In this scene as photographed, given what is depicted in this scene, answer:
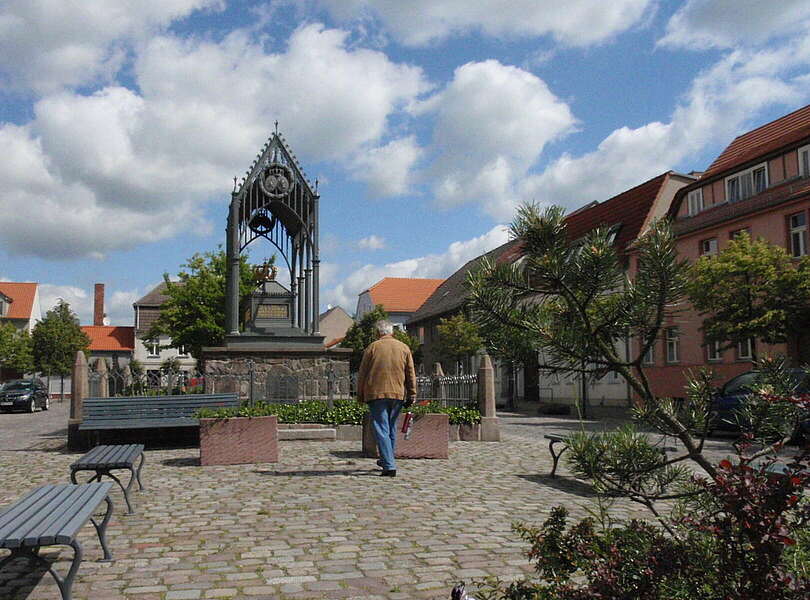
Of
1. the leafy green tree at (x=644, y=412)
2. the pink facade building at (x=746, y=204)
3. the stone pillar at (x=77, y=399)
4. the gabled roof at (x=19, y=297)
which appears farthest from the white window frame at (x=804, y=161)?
the gabled roof at (x=19, y=297)

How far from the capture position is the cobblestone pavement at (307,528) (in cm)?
461

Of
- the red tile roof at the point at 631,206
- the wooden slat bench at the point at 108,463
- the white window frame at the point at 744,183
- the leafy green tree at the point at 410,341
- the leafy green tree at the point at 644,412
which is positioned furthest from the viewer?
the leafy green tree at the point at 410,341

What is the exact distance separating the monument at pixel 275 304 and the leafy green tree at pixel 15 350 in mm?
39854

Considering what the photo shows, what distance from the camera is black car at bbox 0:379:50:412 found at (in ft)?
112

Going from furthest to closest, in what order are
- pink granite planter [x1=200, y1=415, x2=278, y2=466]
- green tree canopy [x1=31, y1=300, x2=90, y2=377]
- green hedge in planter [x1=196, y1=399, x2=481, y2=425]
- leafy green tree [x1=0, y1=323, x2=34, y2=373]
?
green tree canopy [x1=31, y1=300, x2=90, y2=377] < leafy green tree [x1=0, y1=323, x2=34, y2=373] < green hedge in planter [x1=196, y1=399, x2=481, y2=425] < pink granite planter [x1=200, y1=415, x2=278, y2=466]

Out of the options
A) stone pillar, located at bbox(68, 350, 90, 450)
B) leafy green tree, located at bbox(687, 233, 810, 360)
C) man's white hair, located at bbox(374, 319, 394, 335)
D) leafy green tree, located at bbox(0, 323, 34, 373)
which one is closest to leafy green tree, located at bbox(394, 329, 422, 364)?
leafy green tree, located at bbox(687, 233, 810, 360)

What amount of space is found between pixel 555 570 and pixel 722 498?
97cm

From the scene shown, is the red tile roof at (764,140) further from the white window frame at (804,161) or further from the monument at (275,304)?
the monument at (275,304)

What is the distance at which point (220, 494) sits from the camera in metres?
7.99

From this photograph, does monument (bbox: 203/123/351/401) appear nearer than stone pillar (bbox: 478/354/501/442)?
No

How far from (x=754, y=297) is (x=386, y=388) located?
16.0 meters

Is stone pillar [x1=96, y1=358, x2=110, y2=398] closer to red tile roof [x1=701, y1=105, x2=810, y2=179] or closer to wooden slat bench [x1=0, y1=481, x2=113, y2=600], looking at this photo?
wooden slat bench [x1=0, y1=481, x2=113, y2=600]

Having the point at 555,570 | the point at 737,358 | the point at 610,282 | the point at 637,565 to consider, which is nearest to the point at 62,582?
the point at 555,570

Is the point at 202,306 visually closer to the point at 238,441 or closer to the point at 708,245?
the point at 708,245
